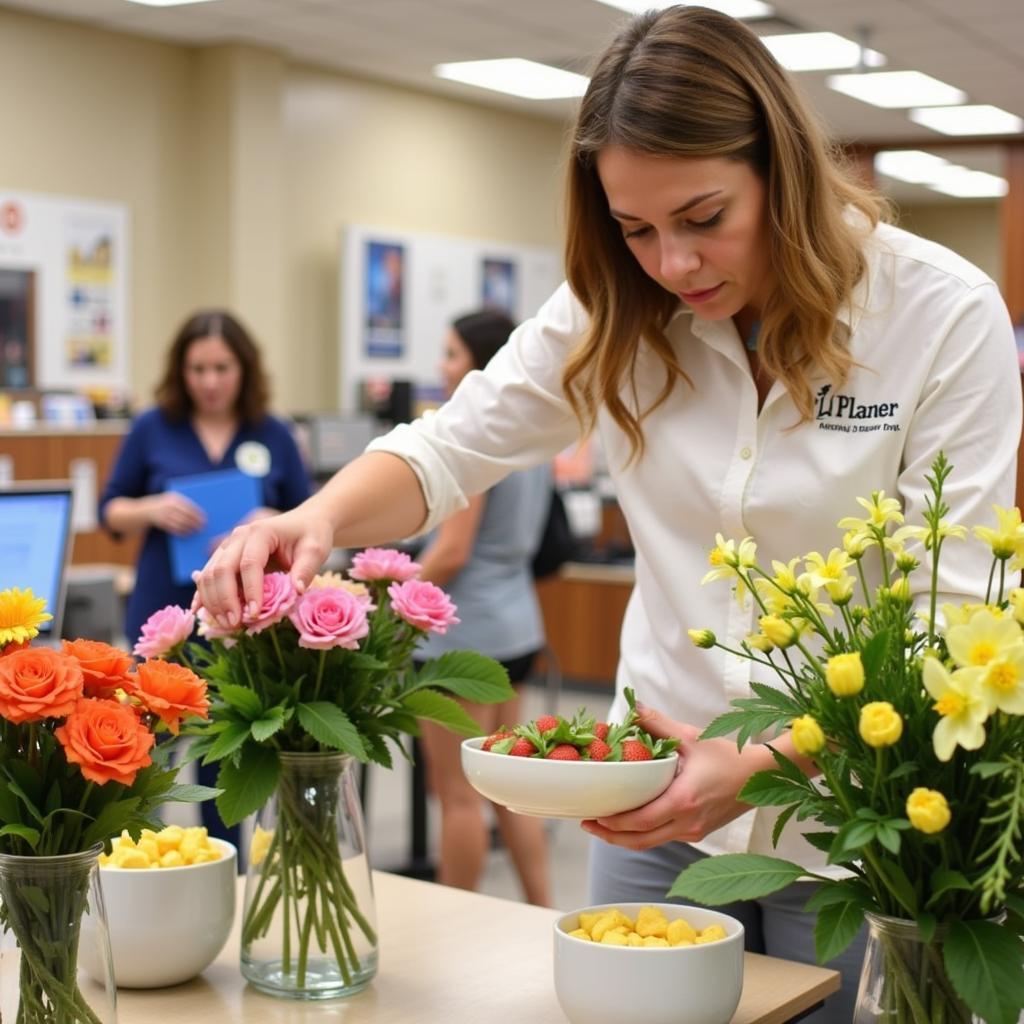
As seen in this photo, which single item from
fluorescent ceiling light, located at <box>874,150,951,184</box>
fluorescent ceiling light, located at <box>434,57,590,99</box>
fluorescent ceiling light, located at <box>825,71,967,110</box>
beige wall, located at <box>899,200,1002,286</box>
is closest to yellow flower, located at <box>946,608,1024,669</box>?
fluorescent ceiling light, located at <box>434,57,590,99</box>

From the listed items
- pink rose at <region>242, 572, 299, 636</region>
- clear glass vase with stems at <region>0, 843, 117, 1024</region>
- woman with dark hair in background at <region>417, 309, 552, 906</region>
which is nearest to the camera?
clear glass vase with stems at <region>0, 843, 117, 1024</region>

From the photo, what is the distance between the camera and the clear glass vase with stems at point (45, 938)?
3.70 feet

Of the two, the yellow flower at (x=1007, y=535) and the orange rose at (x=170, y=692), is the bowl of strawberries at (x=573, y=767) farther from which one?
the yellow flower at (x=1007, y=535)

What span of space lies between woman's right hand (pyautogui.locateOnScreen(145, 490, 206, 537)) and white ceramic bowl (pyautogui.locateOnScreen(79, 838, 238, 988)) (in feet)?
7.54

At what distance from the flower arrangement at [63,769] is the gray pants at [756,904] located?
64 centimetres

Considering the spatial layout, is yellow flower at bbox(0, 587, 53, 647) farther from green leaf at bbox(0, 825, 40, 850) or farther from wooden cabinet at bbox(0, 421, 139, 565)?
wooden cabinet at bbox(0, 421, 139, 565)

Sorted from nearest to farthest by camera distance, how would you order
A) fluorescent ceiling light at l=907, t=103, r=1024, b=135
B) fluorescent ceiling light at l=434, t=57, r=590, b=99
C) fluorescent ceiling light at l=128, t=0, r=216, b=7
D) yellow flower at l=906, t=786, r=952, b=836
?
yellow flower at l=906, t=786, r=952, b=836
fluorescent ceiling light at l=128, t=0, r=216, b=7
fluorescent ceiling light at l=434, t=57, r=590, b=99
fluorescent ceiling light at l=907, t=103, r=1024, b=135

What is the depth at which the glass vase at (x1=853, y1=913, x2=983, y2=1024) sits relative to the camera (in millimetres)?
1012

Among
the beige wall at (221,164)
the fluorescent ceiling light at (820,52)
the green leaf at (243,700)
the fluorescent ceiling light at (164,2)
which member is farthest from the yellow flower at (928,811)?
the fluorescent ceiling light at (820,52)

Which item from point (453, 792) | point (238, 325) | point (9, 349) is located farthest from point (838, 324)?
point (9, 349)

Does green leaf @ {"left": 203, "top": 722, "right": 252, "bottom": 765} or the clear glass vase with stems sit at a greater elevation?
green leaf @ {"left": 203, "top": 722, "right": 252, "bottom": 765}

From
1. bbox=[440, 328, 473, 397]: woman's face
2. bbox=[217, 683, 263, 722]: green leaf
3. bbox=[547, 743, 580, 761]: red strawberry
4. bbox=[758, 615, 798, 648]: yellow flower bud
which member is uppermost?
bbox=[440, 328, 473, 397]: woman's face

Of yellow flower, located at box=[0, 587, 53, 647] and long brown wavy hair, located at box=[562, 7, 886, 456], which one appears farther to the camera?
long brown wavy hair, located at box=[562, 7, 886, 456]

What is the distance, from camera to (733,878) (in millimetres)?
1047
